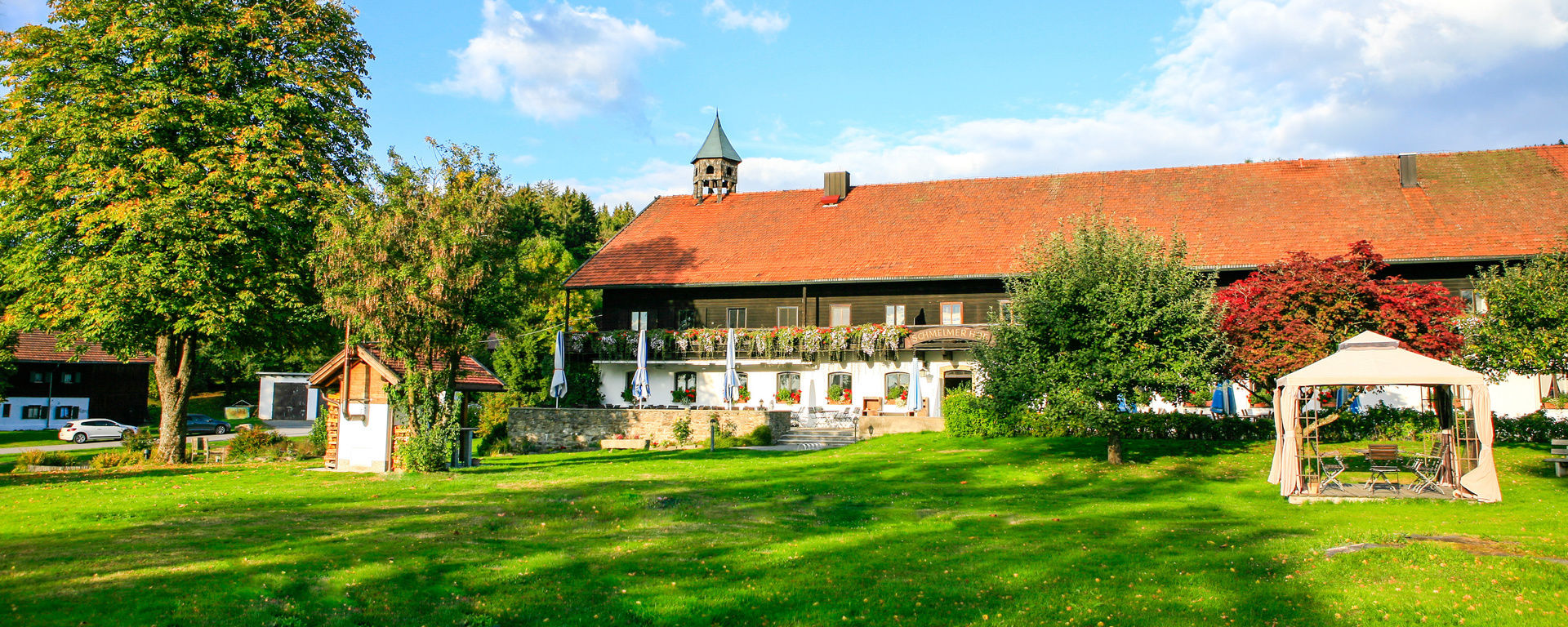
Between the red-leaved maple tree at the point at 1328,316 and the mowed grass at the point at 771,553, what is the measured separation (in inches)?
147

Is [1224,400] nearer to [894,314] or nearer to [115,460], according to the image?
[894,314]

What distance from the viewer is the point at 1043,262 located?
21781mm

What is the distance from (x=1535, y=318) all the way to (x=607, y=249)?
29.1 metres

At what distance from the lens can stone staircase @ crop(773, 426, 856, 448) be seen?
28.0 metres

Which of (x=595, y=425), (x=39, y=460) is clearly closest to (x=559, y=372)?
(x=595, y=425)

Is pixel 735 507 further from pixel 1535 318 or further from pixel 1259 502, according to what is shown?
pixel 1535 318

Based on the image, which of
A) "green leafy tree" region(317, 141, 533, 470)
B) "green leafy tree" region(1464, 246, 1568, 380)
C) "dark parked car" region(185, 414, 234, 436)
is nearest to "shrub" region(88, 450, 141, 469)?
"green leafy tree" region(317, 141, 533, 470)

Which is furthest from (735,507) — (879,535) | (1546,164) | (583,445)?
(1546,164)

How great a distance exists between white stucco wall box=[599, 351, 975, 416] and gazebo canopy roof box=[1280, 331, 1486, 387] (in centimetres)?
1500

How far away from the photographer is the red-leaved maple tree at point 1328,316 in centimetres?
2116

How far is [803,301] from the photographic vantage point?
1332 inches

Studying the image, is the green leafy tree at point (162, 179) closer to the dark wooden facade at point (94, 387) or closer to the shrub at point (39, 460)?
the shrub at point (39, 460)

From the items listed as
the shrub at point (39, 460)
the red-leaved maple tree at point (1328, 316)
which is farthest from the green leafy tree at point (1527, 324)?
the shrub at point (39, 460)

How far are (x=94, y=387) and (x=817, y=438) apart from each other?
4042cm
